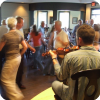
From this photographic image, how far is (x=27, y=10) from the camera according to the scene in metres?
10.2

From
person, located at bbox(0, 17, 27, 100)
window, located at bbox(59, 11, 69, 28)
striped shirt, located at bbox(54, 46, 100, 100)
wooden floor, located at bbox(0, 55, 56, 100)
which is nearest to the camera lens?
striped shirt, located at bbox(54, 46, 100, 100)

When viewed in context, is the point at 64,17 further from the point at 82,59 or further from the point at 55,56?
the point at 82,59

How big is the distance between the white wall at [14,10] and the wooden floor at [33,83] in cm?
587

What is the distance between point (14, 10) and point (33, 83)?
7.05m

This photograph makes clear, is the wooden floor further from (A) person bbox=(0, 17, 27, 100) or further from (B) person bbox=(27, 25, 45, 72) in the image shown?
(A) person bbox=(0, 17, 27, 100)

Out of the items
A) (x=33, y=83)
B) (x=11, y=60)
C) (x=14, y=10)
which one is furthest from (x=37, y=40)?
(x=14, y=10)

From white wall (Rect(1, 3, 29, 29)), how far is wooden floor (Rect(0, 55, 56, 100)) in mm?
5866

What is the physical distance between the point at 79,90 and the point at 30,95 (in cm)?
180

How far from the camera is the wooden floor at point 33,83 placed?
326cm

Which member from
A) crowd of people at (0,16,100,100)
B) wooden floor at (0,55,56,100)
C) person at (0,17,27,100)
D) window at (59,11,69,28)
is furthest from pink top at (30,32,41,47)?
window at (59,11,69,28)

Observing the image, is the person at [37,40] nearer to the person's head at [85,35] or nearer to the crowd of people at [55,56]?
the crowd of people at [55,56]

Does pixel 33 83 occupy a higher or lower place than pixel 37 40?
lower

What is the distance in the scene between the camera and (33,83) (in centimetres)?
385

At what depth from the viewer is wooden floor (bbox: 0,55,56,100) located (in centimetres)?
326
